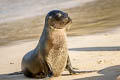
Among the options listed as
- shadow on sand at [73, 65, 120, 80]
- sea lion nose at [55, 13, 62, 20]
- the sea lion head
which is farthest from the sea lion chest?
shadow on sand at [73, 65, 120, 80]

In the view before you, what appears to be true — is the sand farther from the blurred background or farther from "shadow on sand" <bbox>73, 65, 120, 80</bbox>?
the blurred background

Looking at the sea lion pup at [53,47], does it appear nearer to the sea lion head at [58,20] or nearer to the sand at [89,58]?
the sea lion head at [58,20]

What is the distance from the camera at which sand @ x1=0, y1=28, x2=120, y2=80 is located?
647cm

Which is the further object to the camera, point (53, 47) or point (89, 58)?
point (89, 58)

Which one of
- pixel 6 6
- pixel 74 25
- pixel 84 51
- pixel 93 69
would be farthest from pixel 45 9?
pixel 93 69

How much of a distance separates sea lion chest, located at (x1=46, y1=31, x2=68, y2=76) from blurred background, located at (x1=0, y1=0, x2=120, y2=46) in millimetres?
6128

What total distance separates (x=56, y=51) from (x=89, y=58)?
1.51 metres

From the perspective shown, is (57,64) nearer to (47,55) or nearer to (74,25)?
(47,55)

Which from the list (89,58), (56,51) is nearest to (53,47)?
(56,51)

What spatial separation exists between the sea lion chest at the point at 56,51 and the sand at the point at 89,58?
195 mm

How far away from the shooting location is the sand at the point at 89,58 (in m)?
6.47

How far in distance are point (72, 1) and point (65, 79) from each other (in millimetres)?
19879

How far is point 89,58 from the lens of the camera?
26.1 feet

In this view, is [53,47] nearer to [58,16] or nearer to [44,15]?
[58,16]
